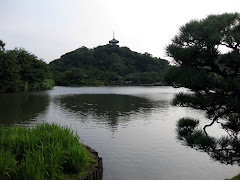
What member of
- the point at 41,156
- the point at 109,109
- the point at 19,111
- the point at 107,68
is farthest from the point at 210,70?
the point at 107,68

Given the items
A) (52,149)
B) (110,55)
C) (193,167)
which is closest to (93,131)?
(193,167)

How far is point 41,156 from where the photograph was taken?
12.1ft

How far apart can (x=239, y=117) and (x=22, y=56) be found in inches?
1605

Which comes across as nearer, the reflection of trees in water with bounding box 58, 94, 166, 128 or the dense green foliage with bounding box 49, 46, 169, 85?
the reflection of trees in water with bounding box 58, 94, 166, 128

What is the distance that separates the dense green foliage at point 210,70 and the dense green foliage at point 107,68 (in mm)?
64964

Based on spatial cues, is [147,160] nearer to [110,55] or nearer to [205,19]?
[205,19]

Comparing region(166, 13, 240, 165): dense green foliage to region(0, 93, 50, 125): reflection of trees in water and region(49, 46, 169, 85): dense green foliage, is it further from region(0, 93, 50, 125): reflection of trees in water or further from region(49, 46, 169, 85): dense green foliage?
region(49, 46, 169, 85): dense green foliage

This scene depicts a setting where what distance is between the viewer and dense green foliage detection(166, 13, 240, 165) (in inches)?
127

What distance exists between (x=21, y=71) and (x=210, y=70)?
37736 mm

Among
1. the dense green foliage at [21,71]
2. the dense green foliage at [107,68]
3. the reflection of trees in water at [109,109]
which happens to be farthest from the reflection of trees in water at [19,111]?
the dense green foliage at [107,68]

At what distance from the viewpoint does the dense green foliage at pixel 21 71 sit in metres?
27.1

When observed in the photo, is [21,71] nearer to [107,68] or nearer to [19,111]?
[19,111]

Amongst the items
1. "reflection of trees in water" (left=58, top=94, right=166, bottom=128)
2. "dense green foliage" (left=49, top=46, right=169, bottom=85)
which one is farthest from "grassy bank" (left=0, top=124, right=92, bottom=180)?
"dense green foliage" (left=49, top=46, right=169, bottom=85)

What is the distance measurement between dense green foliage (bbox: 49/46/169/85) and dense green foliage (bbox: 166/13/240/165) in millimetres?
64964
